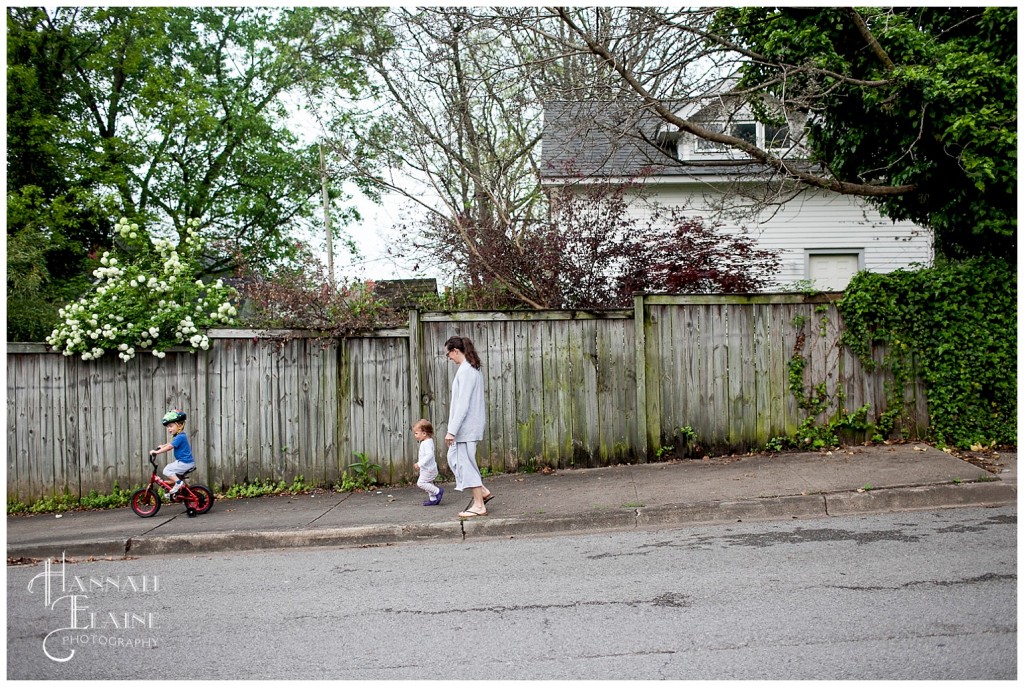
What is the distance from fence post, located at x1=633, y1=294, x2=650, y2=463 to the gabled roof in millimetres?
2082

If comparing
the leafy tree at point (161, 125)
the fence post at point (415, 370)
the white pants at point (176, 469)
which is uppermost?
the leafy tree at point (161, 125)

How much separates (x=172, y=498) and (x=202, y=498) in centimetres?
30

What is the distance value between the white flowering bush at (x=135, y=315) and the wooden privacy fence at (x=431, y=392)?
0.92 ft

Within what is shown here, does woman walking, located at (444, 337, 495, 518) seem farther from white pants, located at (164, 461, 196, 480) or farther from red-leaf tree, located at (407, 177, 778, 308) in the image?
white pants, located at (164, 461, 196, 480)

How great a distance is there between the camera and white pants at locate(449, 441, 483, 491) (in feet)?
22.7

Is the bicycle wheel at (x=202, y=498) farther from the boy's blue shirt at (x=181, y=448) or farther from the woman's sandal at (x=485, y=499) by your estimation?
the woman's sandal at (x=485, y=499)

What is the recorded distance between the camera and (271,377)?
8.88 m

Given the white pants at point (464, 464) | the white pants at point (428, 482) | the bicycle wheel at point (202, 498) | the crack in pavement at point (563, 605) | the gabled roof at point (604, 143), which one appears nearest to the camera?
the crack in pavement at point (563, 605)

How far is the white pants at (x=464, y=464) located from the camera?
6906mm

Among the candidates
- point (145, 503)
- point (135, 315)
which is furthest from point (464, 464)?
point (135, 315)

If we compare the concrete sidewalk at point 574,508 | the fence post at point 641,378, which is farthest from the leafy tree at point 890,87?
the concrete sidewalk at point 574,508

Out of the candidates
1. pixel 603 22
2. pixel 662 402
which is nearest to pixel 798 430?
pixel 662 402

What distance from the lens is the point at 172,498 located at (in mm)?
7750

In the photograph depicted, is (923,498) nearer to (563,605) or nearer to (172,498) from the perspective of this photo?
(563,605)
